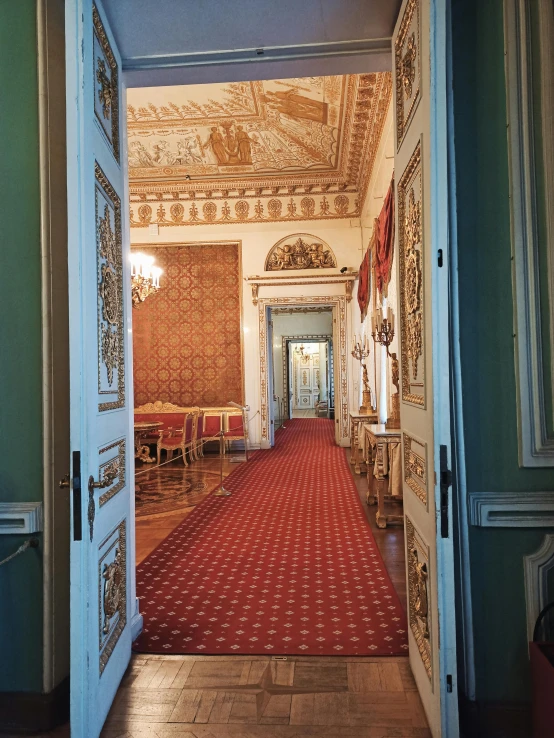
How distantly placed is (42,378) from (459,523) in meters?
1.81

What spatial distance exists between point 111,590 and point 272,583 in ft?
5.05

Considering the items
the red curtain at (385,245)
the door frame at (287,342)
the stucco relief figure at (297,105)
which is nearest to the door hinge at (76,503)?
the red curtain at (385,245)

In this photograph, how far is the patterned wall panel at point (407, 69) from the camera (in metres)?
1.90

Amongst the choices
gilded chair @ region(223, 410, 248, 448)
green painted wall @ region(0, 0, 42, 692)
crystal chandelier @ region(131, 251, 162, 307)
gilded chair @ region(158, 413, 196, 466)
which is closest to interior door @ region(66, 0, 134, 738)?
green painted wall @ region(0, 0, 42, 692)

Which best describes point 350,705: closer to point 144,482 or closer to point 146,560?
point 146,560

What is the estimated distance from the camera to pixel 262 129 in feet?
26.2

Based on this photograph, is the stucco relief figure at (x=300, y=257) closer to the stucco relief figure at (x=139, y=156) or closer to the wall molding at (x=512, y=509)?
the stucco relief figure at (x=139, y=156)

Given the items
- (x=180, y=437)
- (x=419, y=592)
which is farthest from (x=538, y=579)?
(x=180, y=437)

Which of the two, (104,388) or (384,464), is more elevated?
(104,388)

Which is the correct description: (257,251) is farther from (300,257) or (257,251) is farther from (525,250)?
(525,250)

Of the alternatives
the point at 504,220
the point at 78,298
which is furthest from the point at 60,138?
the point at 504,220

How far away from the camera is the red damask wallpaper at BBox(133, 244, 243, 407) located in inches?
403

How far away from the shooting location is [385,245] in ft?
17.9

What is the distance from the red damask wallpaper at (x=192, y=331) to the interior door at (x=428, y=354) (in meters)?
8.15
